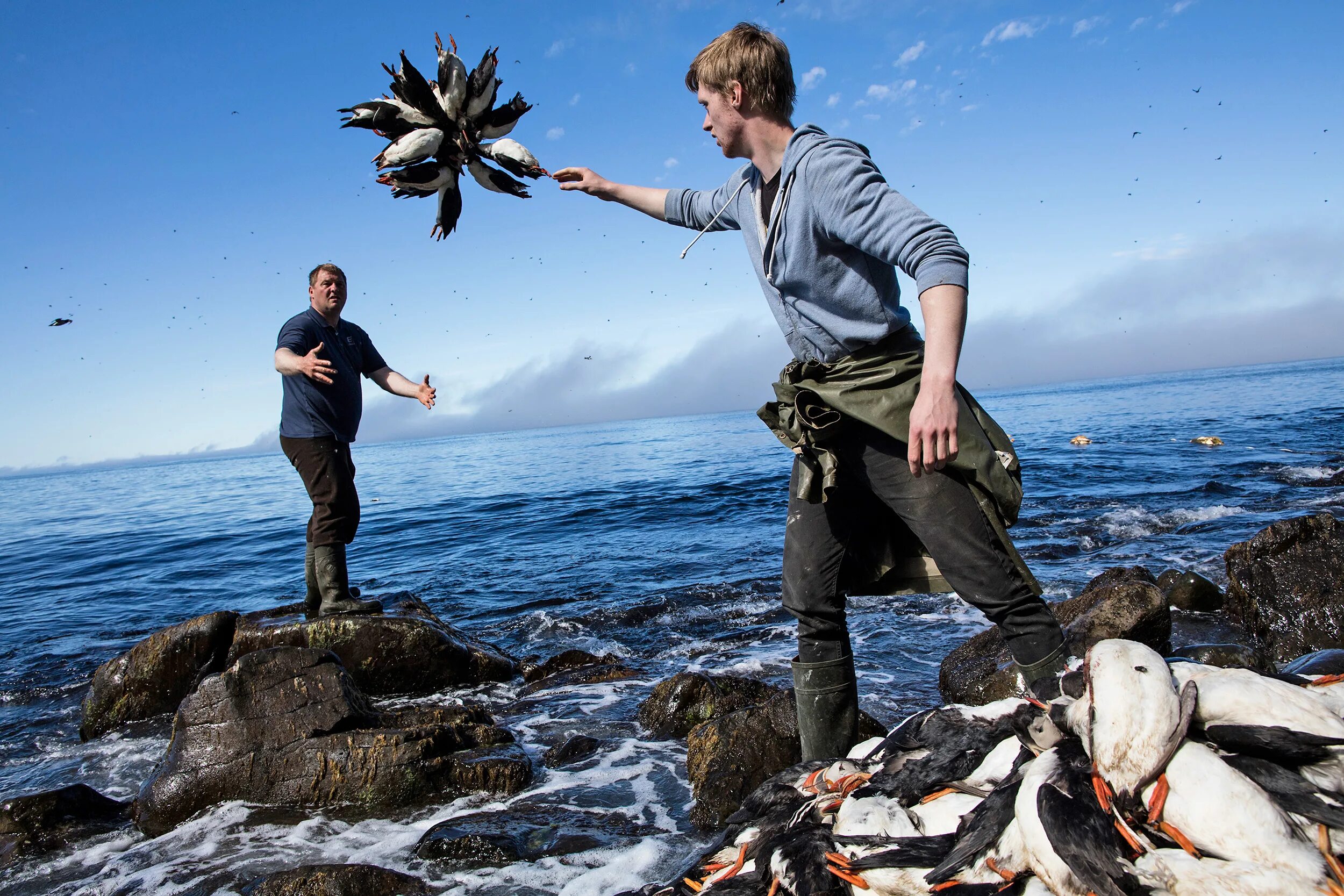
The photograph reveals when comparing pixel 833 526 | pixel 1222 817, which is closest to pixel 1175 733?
pixel 1222 817

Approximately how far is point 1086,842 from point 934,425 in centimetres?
114

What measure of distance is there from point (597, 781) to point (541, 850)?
0.84 metres

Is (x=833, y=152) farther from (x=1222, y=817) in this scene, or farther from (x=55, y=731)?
(x=55, y=731)

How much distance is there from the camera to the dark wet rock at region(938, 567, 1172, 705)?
5.11 m

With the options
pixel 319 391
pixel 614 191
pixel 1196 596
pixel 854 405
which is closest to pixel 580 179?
pixel 614 191

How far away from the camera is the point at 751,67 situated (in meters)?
2.63

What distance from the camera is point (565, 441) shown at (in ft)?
192

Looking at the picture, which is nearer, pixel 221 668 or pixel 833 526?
pixel 833 526

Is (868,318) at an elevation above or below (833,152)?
below

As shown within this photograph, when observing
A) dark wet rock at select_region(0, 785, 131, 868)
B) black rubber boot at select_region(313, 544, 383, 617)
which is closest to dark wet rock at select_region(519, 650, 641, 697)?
black rubber boot at select_region(313, 544, 383, 617)

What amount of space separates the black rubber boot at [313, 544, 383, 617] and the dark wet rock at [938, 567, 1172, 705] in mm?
4825

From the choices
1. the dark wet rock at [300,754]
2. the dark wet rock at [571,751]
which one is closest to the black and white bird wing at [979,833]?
the dark wet rock at [300,754]

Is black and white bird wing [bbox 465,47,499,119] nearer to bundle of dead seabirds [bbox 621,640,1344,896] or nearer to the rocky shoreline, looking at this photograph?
bundle of dead seabirds [bbox 621,640,1344,896]

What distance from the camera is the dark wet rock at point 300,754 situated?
14.2ft
